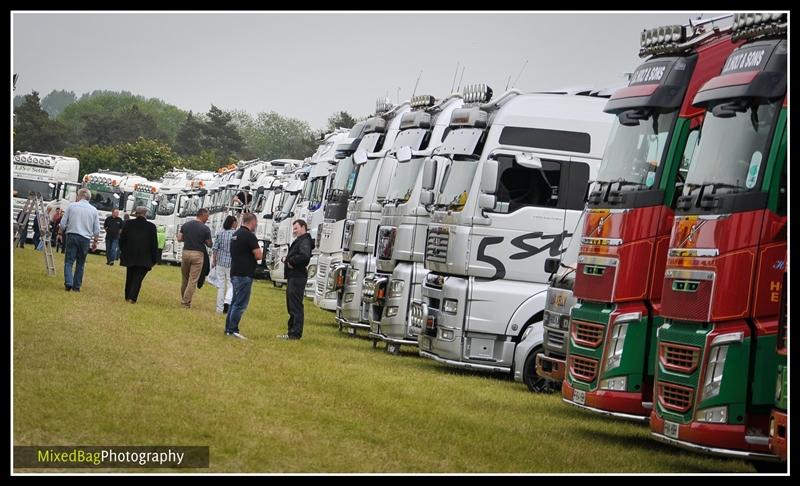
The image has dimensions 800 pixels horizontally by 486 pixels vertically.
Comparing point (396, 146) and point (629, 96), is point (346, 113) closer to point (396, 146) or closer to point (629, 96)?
point (396, 146)

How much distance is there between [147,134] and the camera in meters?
148

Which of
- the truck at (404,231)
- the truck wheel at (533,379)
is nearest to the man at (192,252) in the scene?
the truck at (404,231)

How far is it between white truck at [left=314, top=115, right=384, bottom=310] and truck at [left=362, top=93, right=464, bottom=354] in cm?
293

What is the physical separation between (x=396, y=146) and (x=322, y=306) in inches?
196

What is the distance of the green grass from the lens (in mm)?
11617

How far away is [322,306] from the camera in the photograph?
91.5ft

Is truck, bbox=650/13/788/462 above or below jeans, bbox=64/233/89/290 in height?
above

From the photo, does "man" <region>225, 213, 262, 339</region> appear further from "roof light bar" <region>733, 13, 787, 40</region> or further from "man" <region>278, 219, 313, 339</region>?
"roof light bar" <region>733, 13, 787, 40</region>

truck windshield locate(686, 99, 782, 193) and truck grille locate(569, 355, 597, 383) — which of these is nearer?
truck windshield locate(686, 99, 782, 193)

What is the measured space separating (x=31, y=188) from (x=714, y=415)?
53.3m

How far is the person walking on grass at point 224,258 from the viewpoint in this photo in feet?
84.9

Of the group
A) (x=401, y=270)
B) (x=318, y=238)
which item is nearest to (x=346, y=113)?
(x=318, y=238)

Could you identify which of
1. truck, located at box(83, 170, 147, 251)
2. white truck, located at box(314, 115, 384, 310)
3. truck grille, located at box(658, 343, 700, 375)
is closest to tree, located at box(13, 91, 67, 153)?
truck, located at box(83, 170, 147, 251)

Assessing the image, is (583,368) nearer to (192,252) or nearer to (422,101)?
(422,101)
